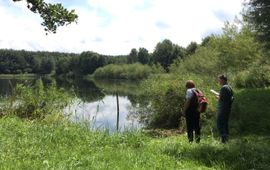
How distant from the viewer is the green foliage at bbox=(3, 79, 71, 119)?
15.3 metres

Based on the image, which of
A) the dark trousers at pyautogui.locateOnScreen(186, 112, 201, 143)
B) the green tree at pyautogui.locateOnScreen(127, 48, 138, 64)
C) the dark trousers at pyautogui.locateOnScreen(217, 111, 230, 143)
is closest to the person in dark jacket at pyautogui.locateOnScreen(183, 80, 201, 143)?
the dark trousers at pyautogui.locateOnScreen(186, 112, 201, 143)

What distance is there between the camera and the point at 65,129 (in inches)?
450

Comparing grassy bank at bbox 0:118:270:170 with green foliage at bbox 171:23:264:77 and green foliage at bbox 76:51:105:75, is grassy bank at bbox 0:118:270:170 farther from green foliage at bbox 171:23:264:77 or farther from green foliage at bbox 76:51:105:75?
green foliage at bbox 76:51:105:75

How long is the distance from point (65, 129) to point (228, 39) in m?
35.9

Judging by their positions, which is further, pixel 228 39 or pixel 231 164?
pixel 228 39

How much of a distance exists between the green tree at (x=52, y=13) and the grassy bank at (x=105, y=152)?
5.94m

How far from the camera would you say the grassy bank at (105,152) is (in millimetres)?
8023

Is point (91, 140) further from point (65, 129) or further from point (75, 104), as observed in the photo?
point (75, 104)

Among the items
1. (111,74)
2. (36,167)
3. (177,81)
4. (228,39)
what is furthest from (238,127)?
(111,74)

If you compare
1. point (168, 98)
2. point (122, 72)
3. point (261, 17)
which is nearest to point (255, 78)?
point (261, 17)

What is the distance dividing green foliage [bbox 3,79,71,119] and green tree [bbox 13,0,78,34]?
2741 mm

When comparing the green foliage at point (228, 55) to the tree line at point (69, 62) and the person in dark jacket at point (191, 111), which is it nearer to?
the person in dark jacket at point (191, 111)

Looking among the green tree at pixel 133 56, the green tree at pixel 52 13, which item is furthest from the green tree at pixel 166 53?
the green tree at pixel 52 13

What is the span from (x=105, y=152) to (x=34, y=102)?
23.3ft
